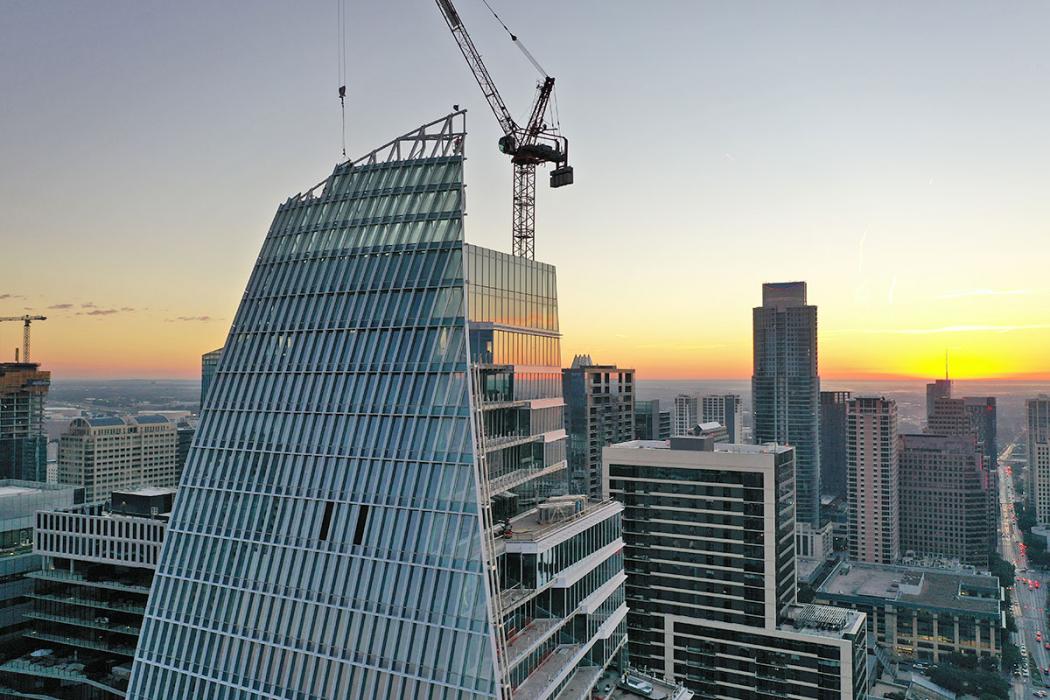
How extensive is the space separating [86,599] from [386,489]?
80.3m

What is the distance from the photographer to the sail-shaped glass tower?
58.5m

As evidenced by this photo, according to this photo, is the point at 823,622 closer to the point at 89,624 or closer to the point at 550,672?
the point at 550,672

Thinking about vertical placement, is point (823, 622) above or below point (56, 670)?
below

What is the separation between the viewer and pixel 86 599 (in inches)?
4503

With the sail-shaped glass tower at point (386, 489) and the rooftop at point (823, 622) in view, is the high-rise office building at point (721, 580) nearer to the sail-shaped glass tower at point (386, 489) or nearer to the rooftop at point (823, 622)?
the rooftop at point (823, 622)

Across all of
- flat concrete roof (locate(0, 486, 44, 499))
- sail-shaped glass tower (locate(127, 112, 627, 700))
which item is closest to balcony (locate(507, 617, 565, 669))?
sail-shaped glass tower (locate(127, 112, 627, 700))

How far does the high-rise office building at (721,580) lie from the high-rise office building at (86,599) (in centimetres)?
8163

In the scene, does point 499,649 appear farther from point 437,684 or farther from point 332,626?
point 332,626

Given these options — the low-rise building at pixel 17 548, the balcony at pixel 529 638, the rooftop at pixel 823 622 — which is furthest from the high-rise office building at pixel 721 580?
the low-rise building at pixel 17 548

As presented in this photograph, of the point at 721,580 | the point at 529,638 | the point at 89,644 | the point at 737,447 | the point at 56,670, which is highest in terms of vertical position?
the point at 737,447

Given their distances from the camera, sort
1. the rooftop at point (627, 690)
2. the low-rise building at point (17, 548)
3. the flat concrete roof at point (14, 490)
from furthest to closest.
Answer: the flat concrete roof at point (14, 490) < the low-rise building at point (17, 548) < the rooftop at point (627, 690)

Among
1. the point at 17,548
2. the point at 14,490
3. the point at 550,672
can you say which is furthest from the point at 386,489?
the point at 14,490

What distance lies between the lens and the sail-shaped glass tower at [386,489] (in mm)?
58469

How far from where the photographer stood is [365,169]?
76125 mm
